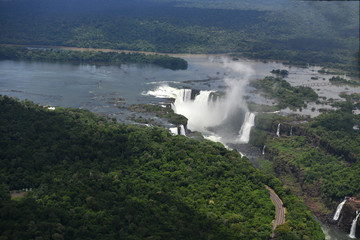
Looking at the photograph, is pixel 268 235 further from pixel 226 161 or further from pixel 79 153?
pixel 79 153

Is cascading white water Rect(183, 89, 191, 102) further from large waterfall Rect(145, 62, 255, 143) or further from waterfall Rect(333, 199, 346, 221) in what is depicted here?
waterfall Rect(333, 199, 346, 221)

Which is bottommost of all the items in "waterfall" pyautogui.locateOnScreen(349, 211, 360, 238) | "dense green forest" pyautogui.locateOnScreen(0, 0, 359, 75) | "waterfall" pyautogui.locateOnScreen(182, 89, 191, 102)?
"waterfall" pyautogui.locateOnScreen(349, 211, 360, 238)

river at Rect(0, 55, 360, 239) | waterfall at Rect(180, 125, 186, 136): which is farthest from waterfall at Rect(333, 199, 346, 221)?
river at Rect(0, 55, 360, 239)

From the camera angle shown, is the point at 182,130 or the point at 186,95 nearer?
the point at 182,130

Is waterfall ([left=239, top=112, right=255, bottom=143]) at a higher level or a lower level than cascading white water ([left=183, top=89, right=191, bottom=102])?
lower

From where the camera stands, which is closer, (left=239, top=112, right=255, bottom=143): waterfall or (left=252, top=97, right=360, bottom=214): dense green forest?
(left=252, top=97, right=360, bottom=214): dense green forest

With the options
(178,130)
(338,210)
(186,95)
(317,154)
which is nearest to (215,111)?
(186,95)

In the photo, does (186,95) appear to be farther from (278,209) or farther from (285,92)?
(278,209)
